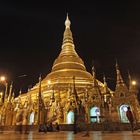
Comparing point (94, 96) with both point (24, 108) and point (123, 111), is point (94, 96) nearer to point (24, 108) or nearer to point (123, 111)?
point (123, 111)

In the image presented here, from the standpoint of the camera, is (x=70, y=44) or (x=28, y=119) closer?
(x=28, y=119)

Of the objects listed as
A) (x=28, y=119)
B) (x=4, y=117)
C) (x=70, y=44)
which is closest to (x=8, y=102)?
(x=4, y=117)

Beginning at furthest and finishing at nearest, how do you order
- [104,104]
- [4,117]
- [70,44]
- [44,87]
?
[70,44] < [44,87] < [4,117] < [104,104]

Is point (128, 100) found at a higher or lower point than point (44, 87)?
lower

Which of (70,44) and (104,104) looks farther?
(70,44)

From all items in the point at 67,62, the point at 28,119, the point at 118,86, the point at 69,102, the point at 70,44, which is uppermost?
the point at 70,44

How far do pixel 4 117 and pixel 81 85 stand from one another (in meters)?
18.3

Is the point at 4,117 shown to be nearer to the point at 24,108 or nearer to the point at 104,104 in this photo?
the point at 24,108

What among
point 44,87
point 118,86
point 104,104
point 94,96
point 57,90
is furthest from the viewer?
point 44,87

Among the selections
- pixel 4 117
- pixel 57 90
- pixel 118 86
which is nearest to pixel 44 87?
pixel 57 90

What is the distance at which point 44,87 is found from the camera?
154 feet

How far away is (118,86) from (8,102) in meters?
23.9

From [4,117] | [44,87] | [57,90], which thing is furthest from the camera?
[44,87]

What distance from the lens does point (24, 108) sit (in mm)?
39594
